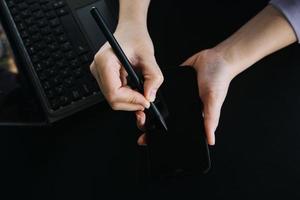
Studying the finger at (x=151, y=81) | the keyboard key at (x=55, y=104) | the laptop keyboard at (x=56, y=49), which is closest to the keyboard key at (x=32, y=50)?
the laptop keyboard at (x=56, y=49)

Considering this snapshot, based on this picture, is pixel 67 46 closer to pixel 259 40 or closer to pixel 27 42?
pixel 27 42

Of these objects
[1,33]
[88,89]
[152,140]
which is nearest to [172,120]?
[152,140]

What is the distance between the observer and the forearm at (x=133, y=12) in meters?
0.63

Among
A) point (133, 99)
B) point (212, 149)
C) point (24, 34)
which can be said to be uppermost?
point (24, 34)

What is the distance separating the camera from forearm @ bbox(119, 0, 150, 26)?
634 millimetres

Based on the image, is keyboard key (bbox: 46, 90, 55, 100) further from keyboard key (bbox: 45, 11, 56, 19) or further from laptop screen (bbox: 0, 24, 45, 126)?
keyboard key (bbox: 45, 11, 56, 19)

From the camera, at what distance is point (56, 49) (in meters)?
0.65

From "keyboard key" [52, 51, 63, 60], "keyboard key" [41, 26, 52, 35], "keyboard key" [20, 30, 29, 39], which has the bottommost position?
"keyboard key" [52, 51, 63, 60]

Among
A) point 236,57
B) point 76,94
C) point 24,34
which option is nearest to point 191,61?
point 236,57

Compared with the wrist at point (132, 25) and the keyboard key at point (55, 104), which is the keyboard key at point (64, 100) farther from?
the wrist at point (132, 25)

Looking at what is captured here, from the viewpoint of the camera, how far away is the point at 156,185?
0.56m

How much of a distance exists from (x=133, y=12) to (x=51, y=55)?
148 mm

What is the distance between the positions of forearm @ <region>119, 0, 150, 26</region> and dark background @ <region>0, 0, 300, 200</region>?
3 centimetres

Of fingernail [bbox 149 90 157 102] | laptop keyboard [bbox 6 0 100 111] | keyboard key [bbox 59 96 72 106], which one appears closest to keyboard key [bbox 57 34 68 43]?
laptop keyboard [bbox 6 0 100 111]
